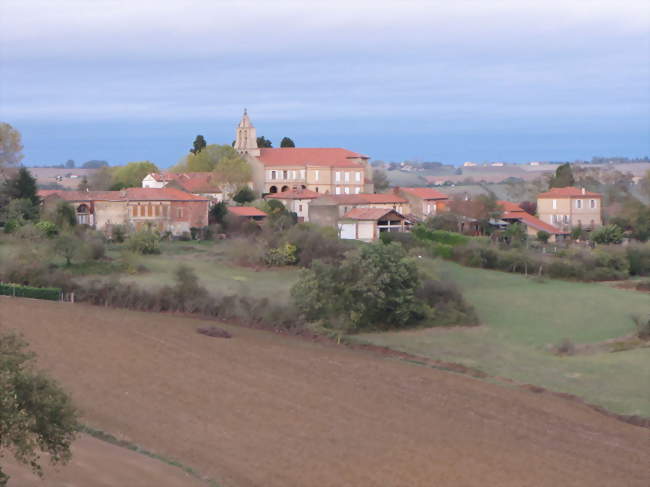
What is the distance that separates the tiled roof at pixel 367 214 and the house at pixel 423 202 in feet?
25.2

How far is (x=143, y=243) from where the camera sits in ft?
170

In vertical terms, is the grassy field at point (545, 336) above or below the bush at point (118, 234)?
below

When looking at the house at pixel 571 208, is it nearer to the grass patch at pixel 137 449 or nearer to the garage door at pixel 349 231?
the garage door at pixel 349 231

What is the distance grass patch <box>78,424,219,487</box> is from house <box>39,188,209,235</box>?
39.0m

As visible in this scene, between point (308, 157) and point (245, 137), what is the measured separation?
569 cm

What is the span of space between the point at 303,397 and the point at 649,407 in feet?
33.3

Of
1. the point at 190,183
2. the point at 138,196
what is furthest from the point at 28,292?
the point at 190,183

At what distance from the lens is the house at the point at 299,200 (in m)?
72.1

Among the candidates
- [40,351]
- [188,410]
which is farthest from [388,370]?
[40,351]

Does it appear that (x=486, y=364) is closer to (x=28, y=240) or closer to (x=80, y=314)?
(x=80, y=314)

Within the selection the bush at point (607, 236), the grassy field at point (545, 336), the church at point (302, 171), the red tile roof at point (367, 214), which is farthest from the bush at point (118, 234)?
the bush at point (607, 236)

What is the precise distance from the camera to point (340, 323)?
39.9 metres

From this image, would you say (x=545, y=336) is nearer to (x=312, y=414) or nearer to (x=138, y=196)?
(x=312, y=414)

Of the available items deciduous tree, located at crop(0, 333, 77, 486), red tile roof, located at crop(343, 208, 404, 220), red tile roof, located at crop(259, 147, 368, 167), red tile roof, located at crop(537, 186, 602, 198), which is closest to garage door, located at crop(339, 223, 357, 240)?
red tile roof, located at crop(343, 208, 404, 220)
